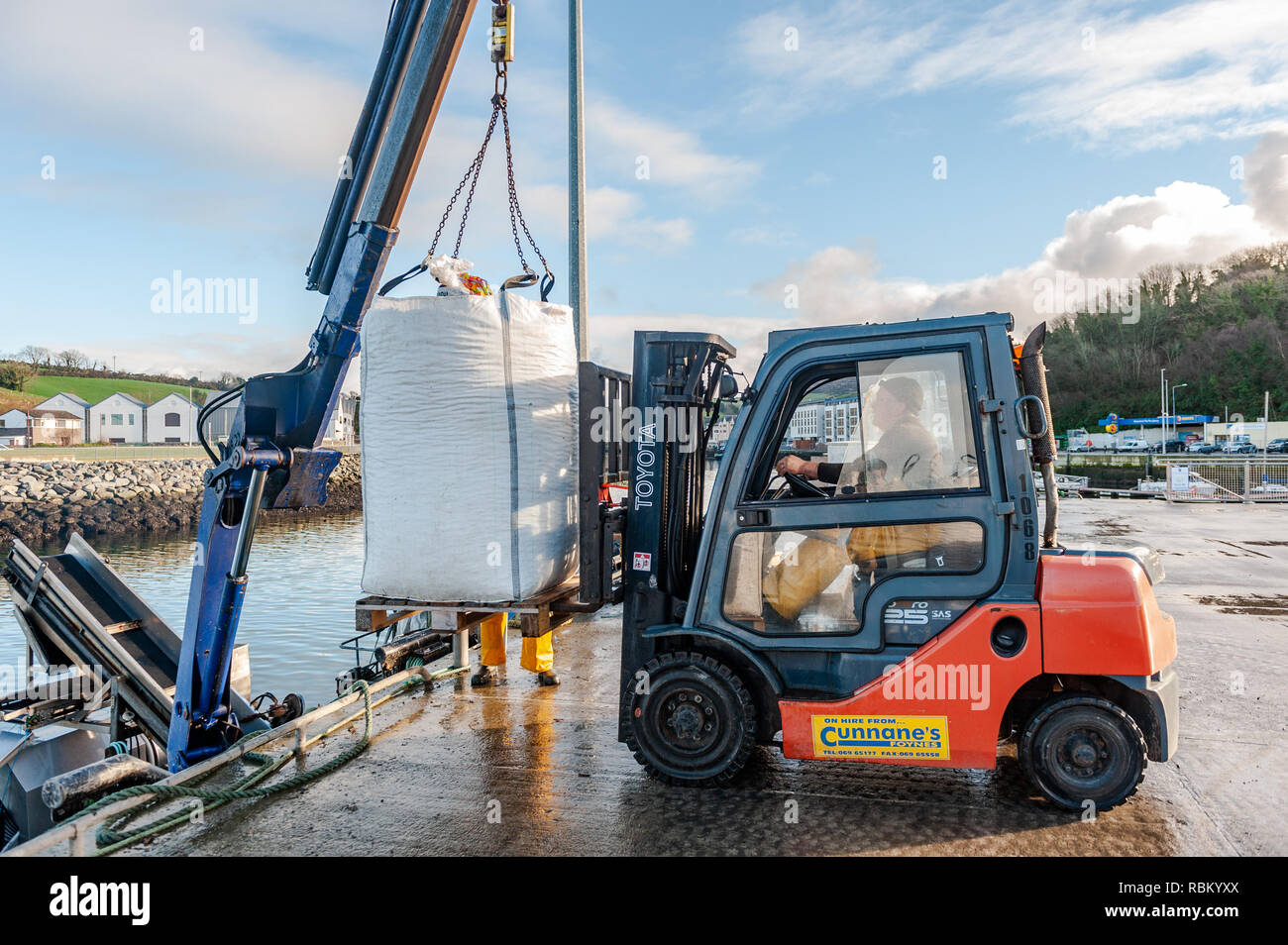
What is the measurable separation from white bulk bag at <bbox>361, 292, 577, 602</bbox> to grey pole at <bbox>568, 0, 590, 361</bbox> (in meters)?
4.69

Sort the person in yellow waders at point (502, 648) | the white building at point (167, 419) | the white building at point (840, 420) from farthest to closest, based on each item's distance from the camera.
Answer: the white building at point (167, 419) → the person in yellow waders at point (502, 648) → the white building at point (840, 420)

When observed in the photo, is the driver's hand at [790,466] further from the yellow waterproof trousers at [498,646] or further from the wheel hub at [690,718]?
the yellow waterproof trousers at [498,646]

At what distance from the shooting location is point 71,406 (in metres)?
70.4

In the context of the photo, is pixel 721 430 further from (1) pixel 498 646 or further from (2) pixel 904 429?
(1) pixel 498 646

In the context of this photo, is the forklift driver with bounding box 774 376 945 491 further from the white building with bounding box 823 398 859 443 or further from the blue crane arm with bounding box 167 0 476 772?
the blue crane arm with bounding box 167 0 476 772

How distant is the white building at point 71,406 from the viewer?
226ft

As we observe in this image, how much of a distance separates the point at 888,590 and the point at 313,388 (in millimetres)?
4033

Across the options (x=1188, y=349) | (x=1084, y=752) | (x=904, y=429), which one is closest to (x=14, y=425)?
(x=904, y=429)

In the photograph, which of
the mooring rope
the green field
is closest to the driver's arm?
the mooring rope

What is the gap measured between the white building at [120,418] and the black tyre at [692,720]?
7942 cm

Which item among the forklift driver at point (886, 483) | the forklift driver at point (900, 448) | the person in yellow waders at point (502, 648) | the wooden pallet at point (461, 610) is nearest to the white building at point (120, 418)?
the person in yellow waders at point (502, 648)

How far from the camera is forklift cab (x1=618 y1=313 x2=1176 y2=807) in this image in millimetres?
3830

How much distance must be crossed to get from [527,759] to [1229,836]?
140 inches
